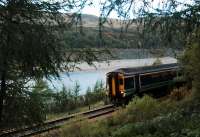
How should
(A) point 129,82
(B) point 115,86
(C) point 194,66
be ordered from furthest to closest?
(B) point 115,86
(A) point 129,82
(C) point 194,66

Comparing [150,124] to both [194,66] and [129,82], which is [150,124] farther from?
[129,82]

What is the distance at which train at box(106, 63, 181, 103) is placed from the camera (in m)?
28.8

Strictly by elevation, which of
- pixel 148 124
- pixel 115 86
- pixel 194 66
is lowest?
pixel 115 86

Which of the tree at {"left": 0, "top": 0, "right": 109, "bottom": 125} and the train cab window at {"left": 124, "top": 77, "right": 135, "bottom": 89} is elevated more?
the tree at {"left": 0, "top": 0, "right": 109, "bottom": 125}

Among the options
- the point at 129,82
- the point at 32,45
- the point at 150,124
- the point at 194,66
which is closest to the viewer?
the point at 32,45

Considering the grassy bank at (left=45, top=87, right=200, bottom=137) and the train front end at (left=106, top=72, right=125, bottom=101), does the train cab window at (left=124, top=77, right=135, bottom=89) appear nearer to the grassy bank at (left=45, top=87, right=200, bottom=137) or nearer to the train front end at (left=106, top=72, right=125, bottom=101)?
the train front end at (left=106, top=72, right=125, bottom=101)

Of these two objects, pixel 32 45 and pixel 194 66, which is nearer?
pixel 32 45

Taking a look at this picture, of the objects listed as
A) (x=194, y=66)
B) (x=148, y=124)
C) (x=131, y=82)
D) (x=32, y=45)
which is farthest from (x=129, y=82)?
(x=32, y=45)

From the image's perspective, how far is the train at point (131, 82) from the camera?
28844mm

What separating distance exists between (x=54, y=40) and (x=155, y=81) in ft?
74.8

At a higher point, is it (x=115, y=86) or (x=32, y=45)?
(x=32, y=45)

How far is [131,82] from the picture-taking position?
29.0m

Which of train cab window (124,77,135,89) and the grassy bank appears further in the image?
train cab window (124,77,135,89)

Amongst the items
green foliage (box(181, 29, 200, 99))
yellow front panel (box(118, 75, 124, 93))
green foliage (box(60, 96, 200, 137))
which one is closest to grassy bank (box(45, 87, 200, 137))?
green foliage (box(60, 96, 200, 137))
